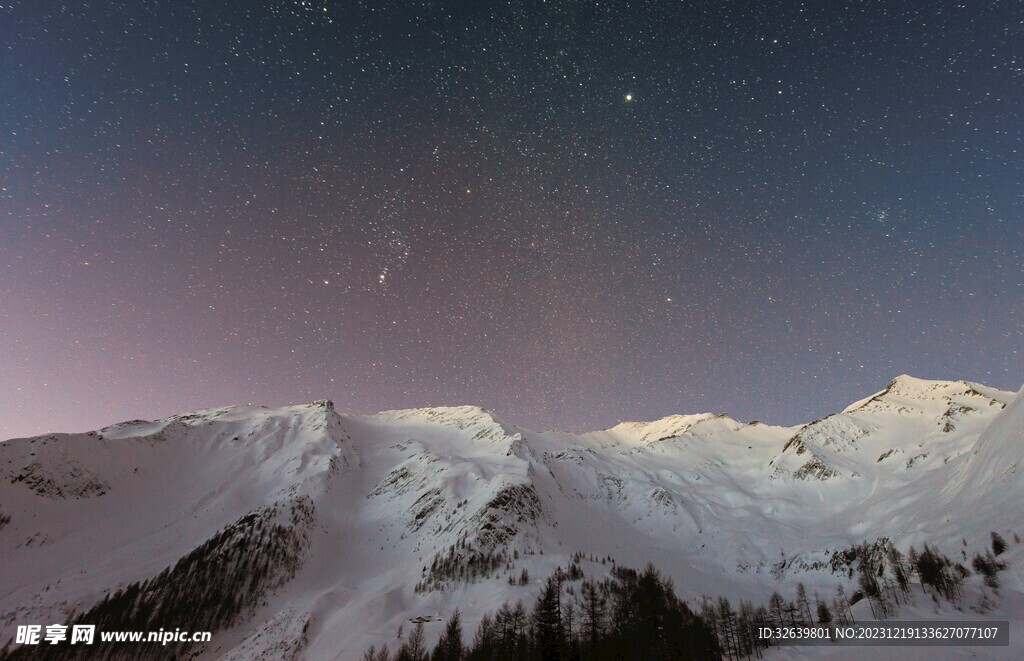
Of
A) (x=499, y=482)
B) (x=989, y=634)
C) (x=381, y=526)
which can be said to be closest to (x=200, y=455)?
(x=381, y=526)

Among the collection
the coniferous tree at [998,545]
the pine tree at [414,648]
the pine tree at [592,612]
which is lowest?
the pine tree at [414,648]

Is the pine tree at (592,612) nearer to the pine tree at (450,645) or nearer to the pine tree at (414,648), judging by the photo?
the pine tree at (450,645)

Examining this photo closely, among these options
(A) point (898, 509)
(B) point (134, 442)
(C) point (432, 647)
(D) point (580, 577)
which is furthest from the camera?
(B) point (134, 442)

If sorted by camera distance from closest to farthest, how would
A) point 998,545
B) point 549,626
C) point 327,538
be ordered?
point 549,626
point 998,545
point 327,538

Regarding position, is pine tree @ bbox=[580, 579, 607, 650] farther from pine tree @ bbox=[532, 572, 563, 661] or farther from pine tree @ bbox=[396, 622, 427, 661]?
pine tree @ bbox=[396, 622, 427, 661]

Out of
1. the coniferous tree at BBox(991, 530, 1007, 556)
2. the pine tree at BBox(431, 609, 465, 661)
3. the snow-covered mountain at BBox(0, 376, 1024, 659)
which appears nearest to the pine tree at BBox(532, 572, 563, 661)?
the pine tree at BBox(431, 609, 465, 661)

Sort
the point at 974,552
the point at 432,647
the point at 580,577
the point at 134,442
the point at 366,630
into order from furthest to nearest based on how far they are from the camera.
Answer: the point at 134,442
the point at 580,577
the point at 974,552
the point at 366,630
the point at 432,647

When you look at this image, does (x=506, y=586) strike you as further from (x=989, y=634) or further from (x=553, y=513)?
(x=989, y=634)

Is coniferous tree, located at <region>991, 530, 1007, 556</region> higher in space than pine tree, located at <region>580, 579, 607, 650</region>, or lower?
higher

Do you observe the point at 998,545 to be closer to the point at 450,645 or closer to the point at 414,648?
the point at 450,645

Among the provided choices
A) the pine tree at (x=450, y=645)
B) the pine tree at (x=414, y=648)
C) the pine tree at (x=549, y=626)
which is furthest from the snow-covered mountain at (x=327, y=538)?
the pine tree at (x=549, y=626)

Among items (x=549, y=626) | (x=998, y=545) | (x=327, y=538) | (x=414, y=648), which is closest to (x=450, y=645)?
(x=414, y=648)

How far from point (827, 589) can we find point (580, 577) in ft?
299

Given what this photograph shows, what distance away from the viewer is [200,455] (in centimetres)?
19800
